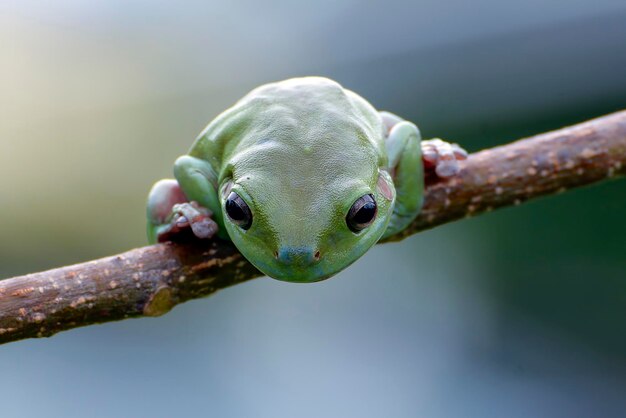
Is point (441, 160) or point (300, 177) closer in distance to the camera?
point (300, 177)

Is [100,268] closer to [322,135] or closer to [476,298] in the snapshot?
[322,135]

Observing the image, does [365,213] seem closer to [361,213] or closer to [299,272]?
[361,213]

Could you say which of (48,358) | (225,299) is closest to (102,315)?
(48,358)

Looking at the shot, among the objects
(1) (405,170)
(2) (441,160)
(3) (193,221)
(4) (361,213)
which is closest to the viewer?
(4) (361,213)

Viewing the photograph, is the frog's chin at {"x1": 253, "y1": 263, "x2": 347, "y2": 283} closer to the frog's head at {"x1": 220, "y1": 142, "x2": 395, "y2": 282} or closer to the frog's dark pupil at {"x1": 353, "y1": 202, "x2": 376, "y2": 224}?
the frog's head at {"x1": 220, "y1": 142, "x2": 395, "y2": 282}

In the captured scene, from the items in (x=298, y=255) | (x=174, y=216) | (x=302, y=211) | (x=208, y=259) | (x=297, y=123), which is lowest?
(x=208, y=259)

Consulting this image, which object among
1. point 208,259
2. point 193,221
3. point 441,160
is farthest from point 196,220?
point 441,160

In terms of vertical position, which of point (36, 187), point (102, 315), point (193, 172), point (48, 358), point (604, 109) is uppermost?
point (193, 172)

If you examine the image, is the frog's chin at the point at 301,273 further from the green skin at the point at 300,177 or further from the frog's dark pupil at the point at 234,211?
the frog's dark pupil at the point at 234,211
